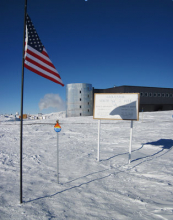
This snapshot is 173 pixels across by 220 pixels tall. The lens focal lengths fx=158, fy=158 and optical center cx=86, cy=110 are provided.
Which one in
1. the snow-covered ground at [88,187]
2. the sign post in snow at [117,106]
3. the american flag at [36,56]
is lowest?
the snow-covered ground at [88,187]

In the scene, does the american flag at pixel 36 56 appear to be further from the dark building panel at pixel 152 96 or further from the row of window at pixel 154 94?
the row of window at pixel 154 94

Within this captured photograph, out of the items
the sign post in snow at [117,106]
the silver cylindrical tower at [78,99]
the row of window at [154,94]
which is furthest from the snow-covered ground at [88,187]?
the row of window at [154,94]

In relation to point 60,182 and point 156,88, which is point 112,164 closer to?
point 60,182

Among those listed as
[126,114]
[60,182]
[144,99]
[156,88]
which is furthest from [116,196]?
[156,88]

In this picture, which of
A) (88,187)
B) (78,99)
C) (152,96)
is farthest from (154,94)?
(88,187)

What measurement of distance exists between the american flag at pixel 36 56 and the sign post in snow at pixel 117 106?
339 centimetres

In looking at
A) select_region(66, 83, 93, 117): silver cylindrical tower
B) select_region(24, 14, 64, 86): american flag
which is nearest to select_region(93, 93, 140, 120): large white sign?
select_region(24, 14, 64, 86): american flag

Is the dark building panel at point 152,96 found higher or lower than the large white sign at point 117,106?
higher

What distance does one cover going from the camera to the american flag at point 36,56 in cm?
402

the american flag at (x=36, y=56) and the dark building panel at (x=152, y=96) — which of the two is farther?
the dark building panel at (x=152, y=96)

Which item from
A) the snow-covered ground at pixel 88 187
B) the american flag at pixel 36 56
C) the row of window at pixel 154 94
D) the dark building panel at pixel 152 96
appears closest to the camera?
the snow-covered ground at pixel 88 187

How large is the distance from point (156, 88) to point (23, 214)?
48.3 metres

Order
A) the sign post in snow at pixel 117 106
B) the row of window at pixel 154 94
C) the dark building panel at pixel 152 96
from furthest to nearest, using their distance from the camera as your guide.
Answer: the row of window at pixel 154 94, the dark building panel at pixel 152 96, the sign post in snow at pixel 117 106

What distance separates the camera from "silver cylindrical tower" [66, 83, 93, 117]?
41.1m
